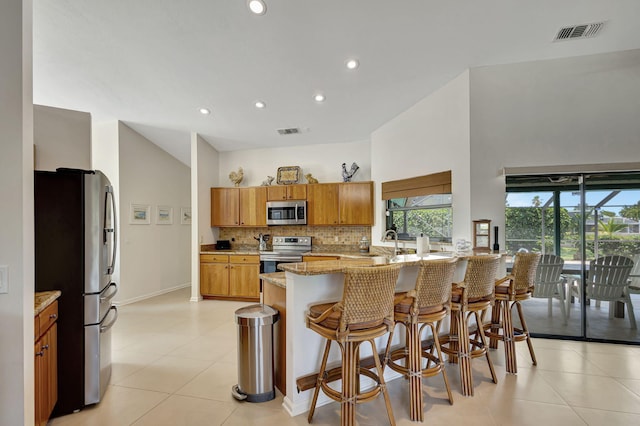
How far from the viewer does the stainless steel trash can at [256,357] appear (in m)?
2.39

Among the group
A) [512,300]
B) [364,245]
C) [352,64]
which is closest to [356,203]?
[364,245]

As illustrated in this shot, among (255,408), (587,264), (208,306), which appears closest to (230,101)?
(208,306)

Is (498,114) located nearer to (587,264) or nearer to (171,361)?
(587,264)

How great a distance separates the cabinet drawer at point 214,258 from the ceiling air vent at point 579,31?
553 cm

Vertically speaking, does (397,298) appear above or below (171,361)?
above

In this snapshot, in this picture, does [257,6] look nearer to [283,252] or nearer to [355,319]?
[355,319]

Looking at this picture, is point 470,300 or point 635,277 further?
point 635,277

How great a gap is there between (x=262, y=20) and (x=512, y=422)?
156 inches

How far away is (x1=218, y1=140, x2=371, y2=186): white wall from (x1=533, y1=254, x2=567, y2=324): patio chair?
3079 millimetres

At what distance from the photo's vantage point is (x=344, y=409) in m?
1.94

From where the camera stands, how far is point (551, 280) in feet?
12.6

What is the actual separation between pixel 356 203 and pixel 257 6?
3.50m

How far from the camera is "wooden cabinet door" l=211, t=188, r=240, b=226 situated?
598 centimetres

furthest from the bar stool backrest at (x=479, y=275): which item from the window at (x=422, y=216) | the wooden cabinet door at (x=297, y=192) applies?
the wooden cabinet door at (x=297, y=192)
